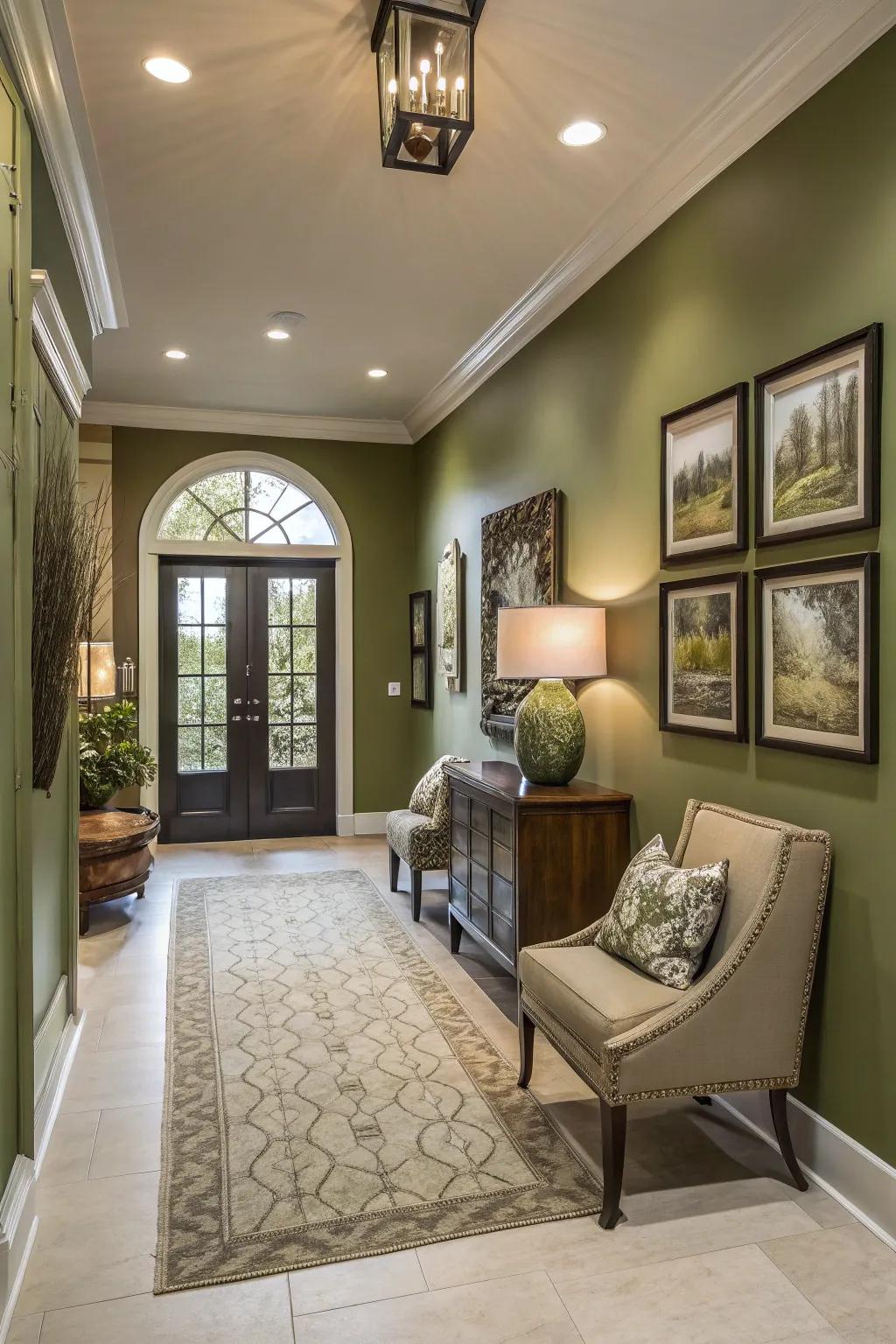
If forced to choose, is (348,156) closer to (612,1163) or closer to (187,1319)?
(612,1163)

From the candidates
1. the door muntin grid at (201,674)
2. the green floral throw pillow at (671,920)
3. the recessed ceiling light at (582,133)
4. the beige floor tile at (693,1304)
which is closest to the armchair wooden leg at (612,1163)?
the beige floor tile at (693,1304)

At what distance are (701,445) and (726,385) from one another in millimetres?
205

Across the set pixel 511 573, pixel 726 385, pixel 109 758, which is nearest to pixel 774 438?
pixel 726 385

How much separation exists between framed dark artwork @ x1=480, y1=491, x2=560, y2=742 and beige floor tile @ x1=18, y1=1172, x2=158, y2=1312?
2.62m

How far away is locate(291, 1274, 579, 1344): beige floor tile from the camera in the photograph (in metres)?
1.83

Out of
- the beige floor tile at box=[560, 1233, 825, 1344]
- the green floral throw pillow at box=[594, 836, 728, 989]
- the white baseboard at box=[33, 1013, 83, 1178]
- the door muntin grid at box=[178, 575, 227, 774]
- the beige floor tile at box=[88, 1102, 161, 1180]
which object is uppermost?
the door muntin grid at box=[178, 575, 227, 774]

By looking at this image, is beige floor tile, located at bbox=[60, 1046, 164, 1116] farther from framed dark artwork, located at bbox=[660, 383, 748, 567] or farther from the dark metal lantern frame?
the dark metal lantern frame

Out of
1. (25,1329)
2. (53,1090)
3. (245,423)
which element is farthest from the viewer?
(245,423)

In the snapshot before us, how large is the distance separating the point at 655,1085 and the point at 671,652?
1444 millimetres

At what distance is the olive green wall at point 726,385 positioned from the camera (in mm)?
2219

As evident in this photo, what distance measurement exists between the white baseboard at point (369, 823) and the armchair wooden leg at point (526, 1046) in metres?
4.10

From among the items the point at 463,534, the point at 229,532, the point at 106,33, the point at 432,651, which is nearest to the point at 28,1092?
the point at 106,33

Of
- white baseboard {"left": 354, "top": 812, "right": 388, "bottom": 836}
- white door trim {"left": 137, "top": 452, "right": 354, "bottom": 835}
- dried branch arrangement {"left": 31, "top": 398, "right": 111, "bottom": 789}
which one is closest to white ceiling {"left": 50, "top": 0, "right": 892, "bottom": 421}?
dried branch arrangement {"left": 31, "top": 398, "right": 111, "bottom": 789}

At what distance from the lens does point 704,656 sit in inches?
116
